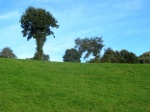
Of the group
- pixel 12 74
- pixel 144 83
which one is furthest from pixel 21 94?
pixel 144 83

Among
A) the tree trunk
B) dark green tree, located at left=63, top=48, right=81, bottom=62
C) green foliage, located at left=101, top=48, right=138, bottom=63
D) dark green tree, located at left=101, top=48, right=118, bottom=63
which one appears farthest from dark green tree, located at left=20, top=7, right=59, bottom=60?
dark green tree, located at left=63, top=48, right=81, bottom=62

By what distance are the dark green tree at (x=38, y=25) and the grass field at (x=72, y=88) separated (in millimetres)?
24658

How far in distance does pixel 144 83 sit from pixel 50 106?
344 inches

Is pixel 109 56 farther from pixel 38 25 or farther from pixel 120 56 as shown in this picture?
pixel 38 25

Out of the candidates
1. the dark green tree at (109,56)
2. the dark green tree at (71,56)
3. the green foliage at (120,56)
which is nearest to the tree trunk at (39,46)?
the dark green tree at (109,56)

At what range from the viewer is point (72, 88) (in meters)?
20.6

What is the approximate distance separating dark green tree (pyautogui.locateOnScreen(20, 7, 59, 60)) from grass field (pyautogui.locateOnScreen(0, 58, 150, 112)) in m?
24.7

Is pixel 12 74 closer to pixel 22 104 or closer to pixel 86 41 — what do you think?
pixel 22 104

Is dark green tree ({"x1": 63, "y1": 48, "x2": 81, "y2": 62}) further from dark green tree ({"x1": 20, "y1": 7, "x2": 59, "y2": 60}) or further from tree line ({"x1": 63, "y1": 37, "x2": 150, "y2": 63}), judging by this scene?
dark green tree ({"x1": 20, "y1": 7, "x2": 59, "y2": 60})

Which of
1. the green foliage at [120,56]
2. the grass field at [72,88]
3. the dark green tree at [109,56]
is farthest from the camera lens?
the green foliage at [120,56]

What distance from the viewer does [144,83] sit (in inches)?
928

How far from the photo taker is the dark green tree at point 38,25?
52.7 meters

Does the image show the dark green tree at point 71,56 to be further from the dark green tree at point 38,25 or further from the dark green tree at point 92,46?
the dark green tree at point 38,25

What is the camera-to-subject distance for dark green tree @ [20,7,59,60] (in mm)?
52681
